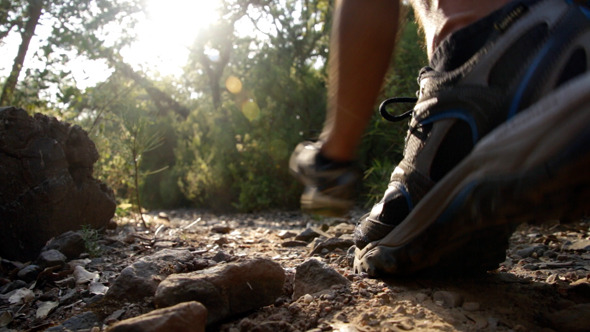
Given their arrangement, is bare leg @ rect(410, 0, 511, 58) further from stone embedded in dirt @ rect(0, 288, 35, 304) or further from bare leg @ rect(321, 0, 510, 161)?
stone embedded in dirt @ rect(0, 288, 35, 304)

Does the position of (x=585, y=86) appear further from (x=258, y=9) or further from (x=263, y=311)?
(x=258, y=9)

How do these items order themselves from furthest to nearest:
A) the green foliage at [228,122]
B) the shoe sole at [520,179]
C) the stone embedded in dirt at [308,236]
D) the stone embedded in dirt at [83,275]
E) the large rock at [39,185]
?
the green foliage at [228,122] < the stone embedded in dirt at [308,236] < the large rock at [39,185] < the stone embedded in dirt at [83,275] < the shoe sole at [520,179]

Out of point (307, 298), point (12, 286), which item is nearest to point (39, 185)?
point (12, 286)

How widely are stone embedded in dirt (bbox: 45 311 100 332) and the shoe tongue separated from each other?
4.05 ft

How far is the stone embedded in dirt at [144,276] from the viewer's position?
54.7 inches

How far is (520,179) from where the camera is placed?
0.95m

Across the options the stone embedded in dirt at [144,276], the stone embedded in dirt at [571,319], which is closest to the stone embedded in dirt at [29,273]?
the stone embedded in dirt at [144,276]

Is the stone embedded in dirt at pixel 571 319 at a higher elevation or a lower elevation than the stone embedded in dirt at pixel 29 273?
higher

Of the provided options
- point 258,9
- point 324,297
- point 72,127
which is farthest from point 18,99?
point 258,9

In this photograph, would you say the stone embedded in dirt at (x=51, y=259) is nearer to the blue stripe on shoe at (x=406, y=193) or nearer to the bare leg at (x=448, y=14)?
the blue stripe on shoe at (x=406, y=193)

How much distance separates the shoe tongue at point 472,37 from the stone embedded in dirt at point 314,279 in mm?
702

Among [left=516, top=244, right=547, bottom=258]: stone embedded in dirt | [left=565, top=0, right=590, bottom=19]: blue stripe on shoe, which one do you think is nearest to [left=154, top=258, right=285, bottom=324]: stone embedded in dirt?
[left=565, top=0, right=590, bottom=19]: blue stripe on shoe

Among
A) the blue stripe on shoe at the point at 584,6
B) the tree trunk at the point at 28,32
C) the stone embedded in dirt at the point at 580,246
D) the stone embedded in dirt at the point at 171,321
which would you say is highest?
the tree trunk at the point at 28,32

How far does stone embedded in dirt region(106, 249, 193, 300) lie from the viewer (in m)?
1.39
